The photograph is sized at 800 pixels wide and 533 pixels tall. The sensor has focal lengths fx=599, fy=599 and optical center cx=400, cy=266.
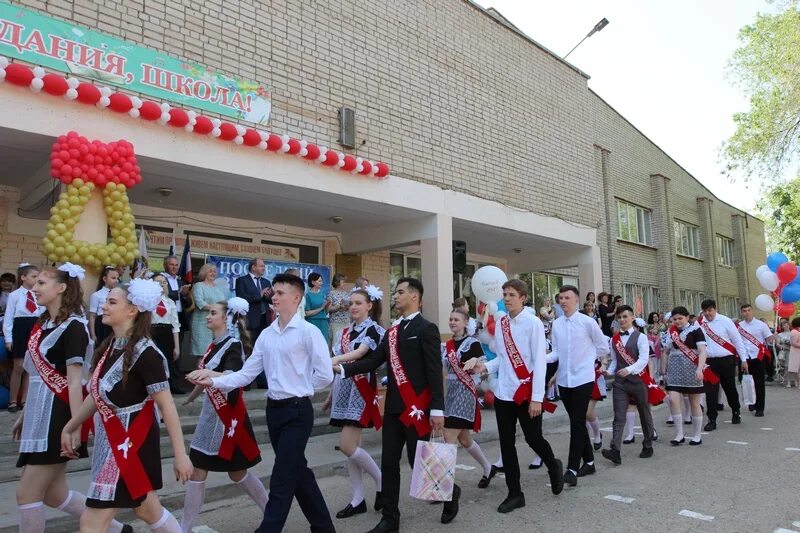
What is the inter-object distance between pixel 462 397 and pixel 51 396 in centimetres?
362

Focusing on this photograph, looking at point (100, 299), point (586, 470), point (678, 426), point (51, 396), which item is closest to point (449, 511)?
point (586, 470)

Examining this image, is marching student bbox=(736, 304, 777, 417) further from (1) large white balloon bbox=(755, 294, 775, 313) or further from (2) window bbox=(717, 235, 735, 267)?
(2) window bbox=(717, 235, 735, 267)

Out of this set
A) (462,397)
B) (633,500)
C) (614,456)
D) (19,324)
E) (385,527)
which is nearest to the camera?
(385,527)

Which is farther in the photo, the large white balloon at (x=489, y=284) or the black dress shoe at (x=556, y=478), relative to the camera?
the large white balloon at (x=489, y=284)

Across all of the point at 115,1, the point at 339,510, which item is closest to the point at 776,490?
the point at 339,510

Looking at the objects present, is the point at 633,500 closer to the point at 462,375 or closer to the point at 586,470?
the point at 586,470

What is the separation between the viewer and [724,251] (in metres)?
28.2

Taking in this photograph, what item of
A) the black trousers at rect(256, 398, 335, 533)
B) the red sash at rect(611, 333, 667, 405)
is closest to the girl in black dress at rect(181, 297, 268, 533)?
the black trousers at rect(256, 398, 335, 533)

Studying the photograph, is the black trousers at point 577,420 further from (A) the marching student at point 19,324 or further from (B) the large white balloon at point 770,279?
(B) the large white balloon at point 770,279

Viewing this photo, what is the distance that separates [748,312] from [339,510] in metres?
11.0

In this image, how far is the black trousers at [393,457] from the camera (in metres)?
4.40

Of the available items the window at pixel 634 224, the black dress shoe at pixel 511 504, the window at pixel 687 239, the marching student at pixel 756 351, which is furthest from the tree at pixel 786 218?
the black dress shoe at pixel 511 504

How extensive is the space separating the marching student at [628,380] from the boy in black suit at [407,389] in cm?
311

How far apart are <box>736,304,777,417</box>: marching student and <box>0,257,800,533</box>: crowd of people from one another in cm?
359
